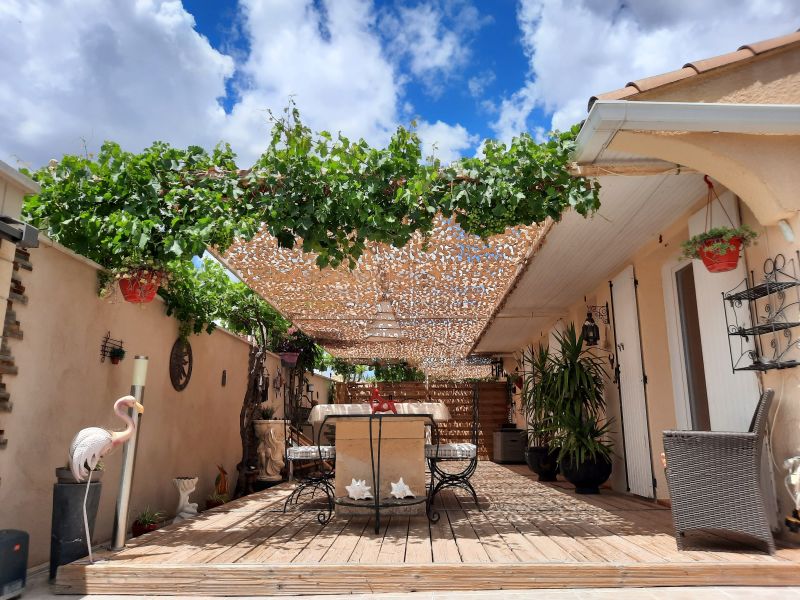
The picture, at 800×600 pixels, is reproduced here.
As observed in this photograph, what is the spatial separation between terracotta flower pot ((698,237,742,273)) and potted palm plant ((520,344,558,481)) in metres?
3.04

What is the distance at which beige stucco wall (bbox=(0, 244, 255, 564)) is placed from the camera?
3432 mm

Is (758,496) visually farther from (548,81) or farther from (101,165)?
(548,81)

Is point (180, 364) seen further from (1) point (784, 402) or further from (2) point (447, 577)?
(1) point (784, 402)

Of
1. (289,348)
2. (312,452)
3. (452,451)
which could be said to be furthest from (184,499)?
(289,348)

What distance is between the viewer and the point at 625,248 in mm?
5625

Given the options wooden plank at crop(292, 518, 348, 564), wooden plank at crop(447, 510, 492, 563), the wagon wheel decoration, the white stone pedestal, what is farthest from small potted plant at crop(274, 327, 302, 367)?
wooden plank at crop(447, 510, 492, 563)

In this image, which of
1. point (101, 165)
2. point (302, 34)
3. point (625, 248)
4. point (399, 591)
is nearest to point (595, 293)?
point (625, 248)

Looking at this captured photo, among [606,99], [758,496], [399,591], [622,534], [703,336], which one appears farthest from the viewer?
[703,336]

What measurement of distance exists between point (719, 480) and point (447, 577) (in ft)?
5.36

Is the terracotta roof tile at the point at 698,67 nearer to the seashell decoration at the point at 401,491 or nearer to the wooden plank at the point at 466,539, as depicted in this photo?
the wooden plank at the point at 466,539

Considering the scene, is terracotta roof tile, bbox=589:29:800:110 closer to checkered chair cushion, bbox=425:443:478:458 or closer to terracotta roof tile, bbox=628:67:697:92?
terracotta roof tile, bbox=628:67:697:92

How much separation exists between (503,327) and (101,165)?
7212 millimetres

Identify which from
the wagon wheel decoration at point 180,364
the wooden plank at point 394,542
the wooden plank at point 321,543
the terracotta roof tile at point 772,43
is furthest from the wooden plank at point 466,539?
the terracotta roof tile at point 772,43

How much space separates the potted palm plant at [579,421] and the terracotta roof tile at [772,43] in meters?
3.68
